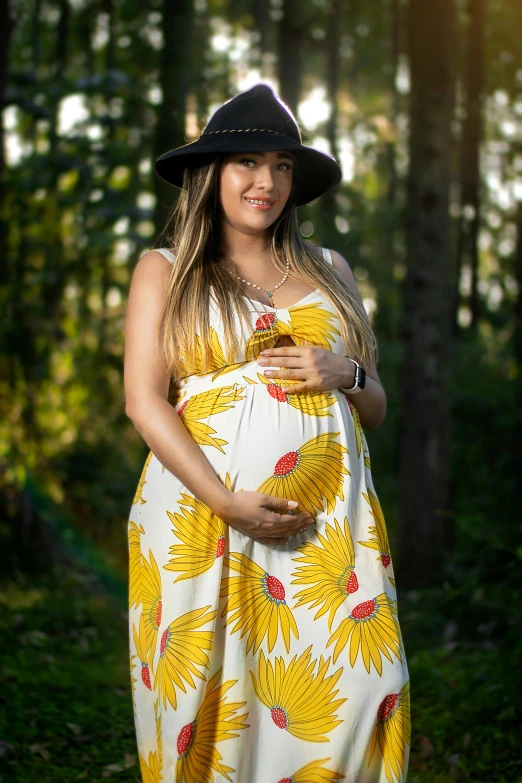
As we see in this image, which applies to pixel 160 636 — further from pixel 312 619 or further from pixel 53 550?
pixel 53 550

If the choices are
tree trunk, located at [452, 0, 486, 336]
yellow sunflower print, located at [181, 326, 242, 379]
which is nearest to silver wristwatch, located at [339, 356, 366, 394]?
yellow sunflower print, located at [181, 326, 242, 379]

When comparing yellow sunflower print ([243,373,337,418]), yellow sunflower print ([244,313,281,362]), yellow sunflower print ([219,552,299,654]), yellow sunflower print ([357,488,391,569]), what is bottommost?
yellow sunflower print ([219,552,299,654])

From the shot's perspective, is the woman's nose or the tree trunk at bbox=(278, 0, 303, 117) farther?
the tree trunk at bbox=(278, 0, 303, 117)

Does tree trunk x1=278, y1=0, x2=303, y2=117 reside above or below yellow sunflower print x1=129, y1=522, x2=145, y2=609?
above

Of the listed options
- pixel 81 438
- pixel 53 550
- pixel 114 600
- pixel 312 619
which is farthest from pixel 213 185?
pixel 81 438

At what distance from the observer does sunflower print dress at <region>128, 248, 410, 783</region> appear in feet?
9.27

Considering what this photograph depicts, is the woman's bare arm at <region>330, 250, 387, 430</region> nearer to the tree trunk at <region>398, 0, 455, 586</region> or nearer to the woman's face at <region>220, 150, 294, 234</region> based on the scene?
the woman's face at <region>220, 150, 294, 234</region>

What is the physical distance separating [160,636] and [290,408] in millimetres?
823

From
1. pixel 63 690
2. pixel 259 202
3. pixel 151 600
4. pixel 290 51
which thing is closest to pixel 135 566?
pixel 151 600

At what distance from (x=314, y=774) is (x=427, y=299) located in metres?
5.68

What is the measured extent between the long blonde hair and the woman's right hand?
1.51 ft

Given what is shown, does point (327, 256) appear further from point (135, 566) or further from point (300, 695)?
point (300, 695)

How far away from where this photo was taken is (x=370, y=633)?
2.88 m

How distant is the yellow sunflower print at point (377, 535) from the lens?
A: 9.77 ft
